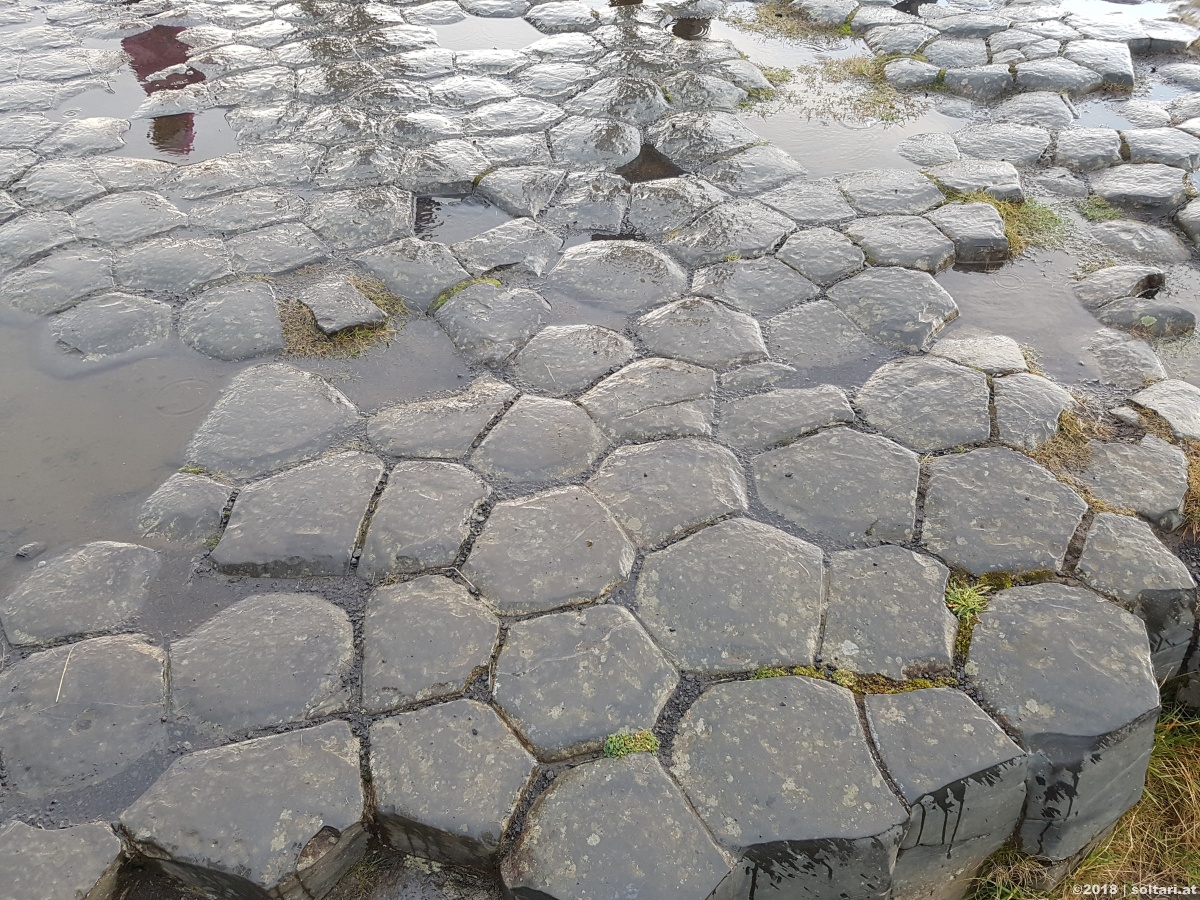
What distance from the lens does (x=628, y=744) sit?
2350 mm

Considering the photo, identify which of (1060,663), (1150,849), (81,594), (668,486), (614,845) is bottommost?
(1150,849)

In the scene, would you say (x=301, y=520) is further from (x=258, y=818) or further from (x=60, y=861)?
(x=60, y=861)

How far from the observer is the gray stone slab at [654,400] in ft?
10.9

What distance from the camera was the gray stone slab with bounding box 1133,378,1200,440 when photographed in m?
3.29

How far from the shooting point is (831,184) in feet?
15.9

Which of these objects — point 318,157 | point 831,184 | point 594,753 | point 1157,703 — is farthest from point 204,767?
point 831,184

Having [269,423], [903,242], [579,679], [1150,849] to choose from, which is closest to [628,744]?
[579,679]

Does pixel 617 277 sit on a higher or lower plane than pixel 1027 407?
higher

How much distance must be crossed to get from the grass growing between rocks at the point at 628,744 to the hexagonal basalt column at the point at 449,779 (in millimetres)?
232

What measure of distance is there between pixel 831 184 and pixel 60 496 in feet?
14.4

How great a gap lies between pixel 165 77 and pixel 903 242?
584cm

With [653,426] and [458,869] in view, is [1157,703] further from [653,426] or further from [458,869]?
[458,869]

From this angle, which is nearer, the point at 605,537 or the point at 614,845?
the point at 614,845

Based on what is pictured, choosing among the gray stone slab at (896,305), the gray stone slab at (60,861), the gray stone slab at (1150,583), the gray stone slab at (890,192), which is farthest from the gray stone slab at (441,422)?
the gray stone slab at (890,192)
